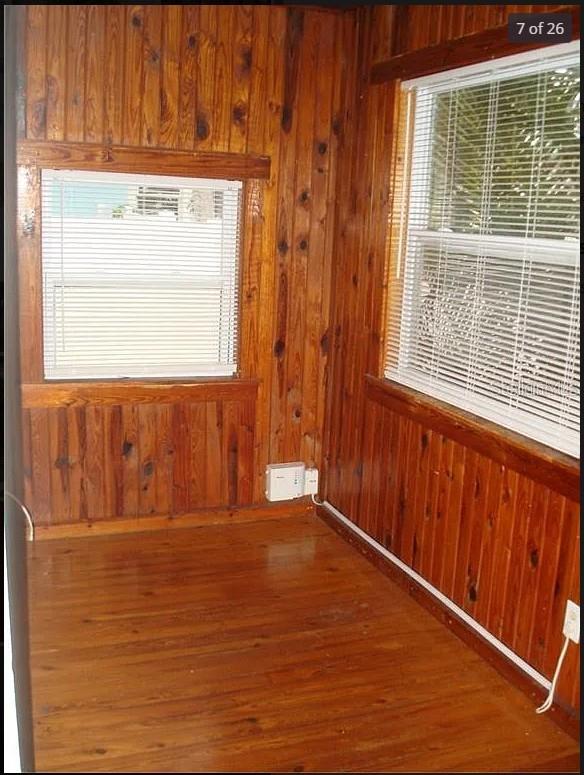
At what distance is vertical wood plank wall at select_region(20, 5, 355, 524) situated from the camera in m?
2.31

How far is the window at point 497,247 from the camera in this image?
168cm

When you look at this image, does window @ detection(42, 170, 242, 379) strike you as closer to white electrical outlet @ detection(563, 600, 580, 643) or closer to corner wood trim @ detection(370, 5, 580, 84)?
corner wood trim @ detection(370, 5, 580, 84)

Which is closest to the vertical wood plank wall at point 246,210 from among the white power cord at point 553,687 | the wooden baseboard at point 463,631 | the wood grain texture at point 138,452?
the wood grain texture at point 138,452

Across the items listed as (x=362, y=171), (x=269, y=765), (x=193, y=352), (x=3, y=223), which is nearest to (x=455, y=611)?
(x=269, y=765)

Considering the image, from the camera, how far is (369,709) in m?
1.66

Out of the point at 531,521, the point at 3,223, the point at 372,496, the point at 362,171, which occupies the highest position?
the point at 362,171

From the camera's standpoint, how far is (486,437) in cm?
193

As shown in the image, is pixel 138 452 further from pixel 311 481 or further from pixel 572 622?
pixel 572 622

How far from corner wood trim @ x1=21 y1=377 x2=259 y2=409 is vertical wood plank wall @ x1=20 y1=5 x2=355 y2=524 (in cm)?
1

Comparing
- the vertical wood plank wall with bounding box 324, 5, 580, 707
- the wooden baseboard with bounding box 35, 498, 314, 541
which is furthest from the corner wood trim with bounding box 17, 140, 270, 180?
the wooden baseboard with bounding box 35, 498, 314, 541

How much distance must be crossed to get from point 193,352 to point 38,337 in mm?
502

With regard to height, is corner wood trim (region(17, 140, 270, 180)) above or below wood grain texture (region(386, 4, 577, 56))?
below

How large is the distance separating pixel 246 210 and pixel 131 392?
27.9 inches

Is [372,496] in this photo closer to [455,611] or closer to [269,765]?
Result: [455,611]
